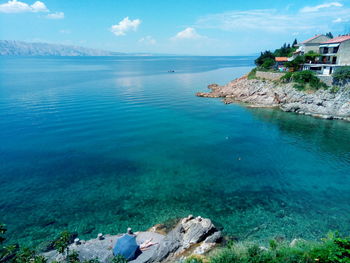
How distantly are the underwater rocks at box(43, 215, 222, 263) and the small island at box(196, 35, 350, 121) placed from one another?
46678 mm

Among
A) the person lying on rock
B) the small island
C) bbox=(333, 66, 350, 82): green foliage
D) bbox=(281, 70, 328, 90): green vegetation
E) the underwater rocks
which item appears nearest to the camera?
the person lying on rock

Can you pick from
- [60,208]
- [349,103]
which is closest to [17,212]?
[60,208]

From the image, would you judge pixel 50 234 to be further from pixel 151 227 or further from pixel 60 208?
pixel 151 227

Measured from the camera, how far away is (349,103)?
51375 mm

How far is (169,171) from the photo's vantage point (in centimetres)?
3073

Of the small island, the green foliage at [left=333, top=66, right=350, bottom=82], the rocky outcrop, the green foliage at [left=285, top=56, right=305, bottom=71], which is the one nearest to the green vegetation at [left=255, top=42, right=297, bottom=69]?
the small island

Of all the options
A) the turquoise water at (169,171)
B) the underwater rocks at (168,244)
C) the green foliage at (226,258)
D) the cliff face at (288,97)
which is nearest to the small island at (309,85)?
the cliff face at (288,97)

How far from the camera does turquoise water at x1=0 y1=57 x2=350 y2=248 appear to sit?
22.2m

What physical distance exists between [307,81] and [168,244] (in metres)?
58.6

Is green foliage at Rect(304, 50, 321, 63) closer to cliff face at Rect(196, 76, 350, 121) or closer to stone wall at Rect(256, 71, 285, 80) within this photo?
stone wall at Rect(256, 71, 285, 80)

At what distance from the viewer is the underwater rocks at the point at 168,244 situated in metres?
17.4

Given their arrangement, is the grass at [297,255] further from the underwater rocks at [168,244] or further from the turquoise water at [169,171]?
the turquoise water at [169,171]

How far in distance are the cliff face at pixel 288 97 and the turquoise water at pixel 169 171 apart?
516cm

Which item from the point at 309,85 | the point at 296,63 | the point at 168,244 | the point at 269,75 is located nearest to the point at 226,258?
the point at 168,244
